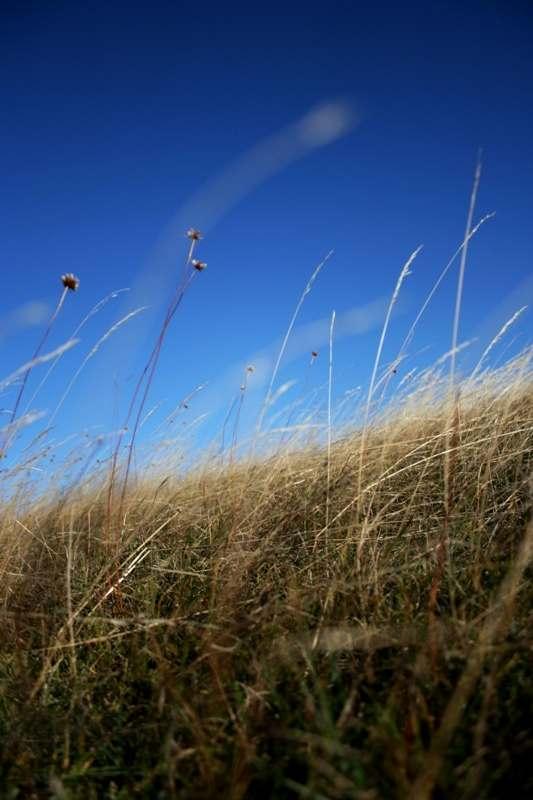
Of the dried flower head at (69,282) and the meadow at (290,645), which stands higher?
the dried flower head at (69,282)

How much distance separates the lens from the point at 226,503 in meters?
2.69

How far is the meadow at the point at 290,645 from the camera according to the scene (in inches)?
42.9

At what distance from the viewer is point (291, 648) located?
4.85 ft

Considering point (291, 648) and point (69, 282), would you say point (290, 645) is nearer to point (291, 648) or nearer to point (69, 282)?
point (291, 648)

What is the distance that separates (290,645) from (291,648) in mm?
13

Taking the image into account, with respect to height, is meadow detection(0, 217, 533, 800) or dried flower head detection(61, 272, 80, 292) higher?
dried flower head detection(61, 272, 80, 292)

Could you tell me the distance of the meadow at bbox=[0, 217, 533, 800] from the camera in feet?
3.57

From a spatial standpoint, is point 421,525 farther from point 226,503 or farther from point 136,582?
point 136,582

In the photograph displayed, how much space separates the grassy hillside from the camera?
1.09 meters

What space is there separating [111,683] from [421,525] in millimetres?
1272

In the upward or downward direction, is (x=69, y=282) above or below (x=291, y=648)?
above

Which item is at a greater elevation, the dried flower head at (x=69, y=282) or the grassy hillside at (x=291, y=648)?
the dried flower head at (x=69, y=282)

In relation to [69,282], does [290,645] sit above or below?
below

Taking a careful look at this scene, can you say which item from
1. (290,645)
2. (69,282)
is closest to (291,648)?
(290,645)
